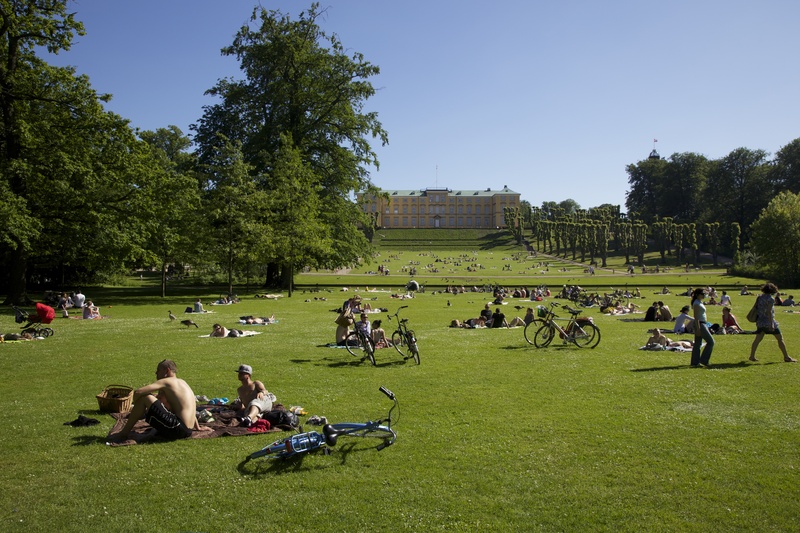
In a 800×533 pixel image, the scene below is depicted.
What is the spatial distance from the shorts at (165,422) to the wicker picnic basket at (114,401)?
1.41 meters

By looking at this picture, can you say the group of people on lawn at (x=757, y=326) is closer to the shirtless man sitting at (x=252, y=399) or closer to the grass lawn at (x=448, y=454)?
the grass lawn at (x=448, y=454)

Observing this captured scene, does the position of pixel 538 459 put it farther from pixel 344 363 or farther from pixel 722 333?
pixel 722 333

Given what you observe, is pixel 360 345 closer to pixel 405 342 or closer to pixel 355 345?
pixel 355 345

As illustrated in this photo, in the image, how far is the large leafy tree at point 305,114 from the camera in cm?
3638

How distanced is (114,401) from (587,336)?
34.1ft

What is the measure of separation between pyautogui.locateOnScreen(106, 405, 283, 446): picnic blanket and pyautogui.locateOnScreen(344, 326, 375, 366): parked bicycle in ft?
14.8

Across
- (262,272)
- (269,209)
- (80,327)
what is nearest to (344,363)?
(80,327)

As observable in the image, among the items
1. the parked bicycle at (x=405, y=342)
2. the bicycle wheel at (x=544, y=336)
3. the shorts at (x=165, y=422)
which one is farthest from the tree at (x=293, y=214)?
the shorts at (x=165, y=422)

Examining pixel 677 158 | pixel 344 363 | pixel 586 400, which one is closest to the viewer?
pixel 586 400

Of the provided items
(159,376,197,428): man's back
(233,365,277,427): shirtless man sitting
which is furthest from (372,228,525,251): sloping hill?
(159,376,197,428): man's back

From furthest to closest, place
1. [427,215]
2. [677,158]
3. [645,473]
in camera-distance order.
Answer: [427,215] → [677,158] → [645,473]

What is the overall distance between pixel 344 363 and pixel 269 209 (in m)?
21.5

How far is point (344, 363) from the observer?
480 inches

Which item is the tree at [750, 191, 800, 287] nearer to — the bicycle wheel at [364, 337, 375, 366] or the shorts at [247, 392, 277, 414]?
the bicycle wheel at [364, 337, 375, 366]
